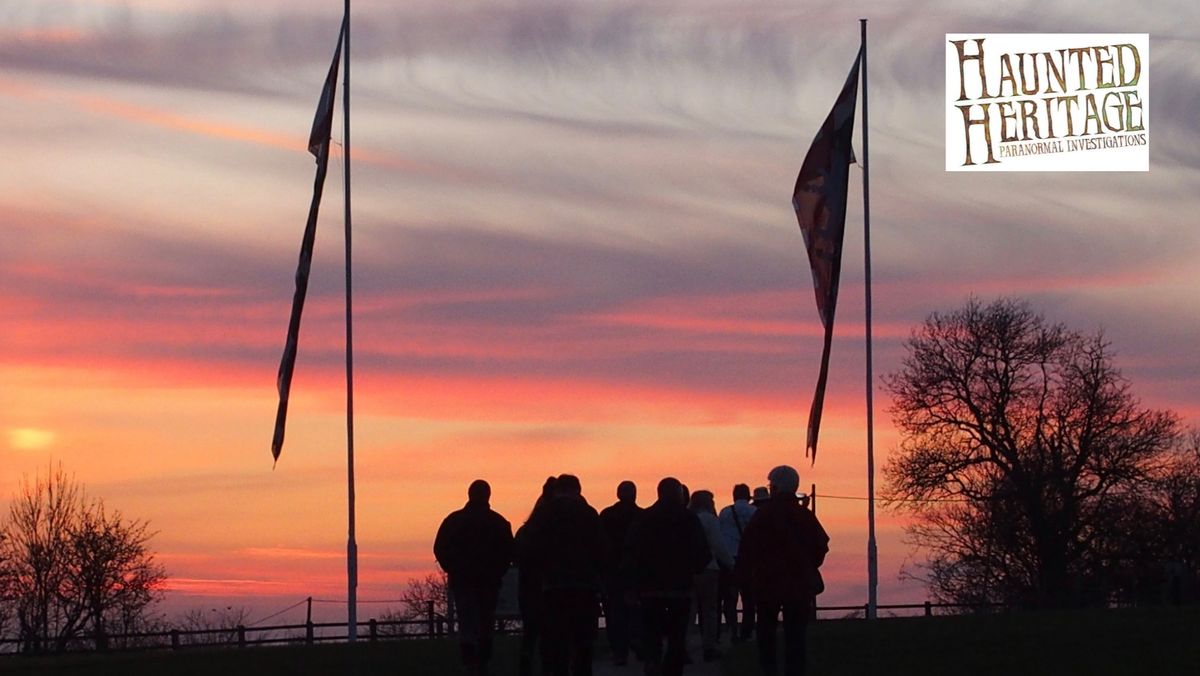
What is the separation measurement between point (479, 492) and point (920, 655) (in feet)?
19.7

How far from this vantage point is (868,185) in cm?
3838

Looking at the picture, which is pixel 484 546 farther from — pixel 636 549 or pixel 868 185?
pixel 868 185

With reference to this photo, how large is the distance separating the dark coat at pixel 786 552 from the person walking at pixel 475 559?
2979 mm

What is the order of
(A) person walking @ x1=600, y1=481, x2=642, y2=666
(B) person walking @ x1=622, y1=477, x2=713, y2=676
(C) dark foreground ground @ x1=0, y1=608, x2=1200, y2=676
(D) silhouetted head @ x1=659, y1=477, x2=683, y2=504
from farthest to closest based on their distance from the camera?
(A) person walking @ x1=600, y1=481, x2=642, y2=666
(C) dark foreground ground @ x1=0, y1=608, x2=1200, y2=676
(D) silhouetted head @ x1=659, y1=477, x2=683, y2=504
(B) person walking @ x1=622, y1=477, x2=713, y2=676

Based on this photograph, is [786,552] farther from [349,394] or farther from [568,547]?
[349,394]

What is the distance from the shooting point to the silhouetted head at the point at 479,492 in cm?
1830

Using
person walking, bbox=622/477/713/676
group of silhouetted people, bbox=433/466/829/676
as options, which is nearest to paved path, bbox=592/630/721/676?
group of silhouetted people, bbox=433/466/829/676

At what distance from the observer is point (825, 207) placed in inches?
1323

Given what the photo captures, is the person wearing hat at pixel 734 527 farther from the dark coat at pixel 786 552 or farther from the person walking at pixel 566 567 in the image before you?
the dark coat at pixel 786 552

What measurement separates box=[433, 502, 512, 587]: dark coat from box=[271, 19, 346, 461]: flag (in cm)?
1422

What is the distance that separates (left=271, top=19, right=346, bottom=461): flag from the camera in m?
32.3

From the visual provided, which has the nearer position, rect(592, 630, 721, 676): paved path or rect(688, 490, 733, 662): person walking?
rect(688, 490, 733, 662): person walking

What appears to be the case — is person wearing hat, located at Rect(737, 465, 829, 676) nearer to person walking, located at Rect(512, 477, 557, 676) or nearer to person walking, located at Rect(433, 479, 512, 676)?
person walking, located at Rect(512, 477, 557, 676)

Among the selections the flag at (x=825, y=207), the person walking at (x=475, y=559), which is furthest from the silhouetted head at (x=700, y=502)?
the flag at (x=825, y=207)
